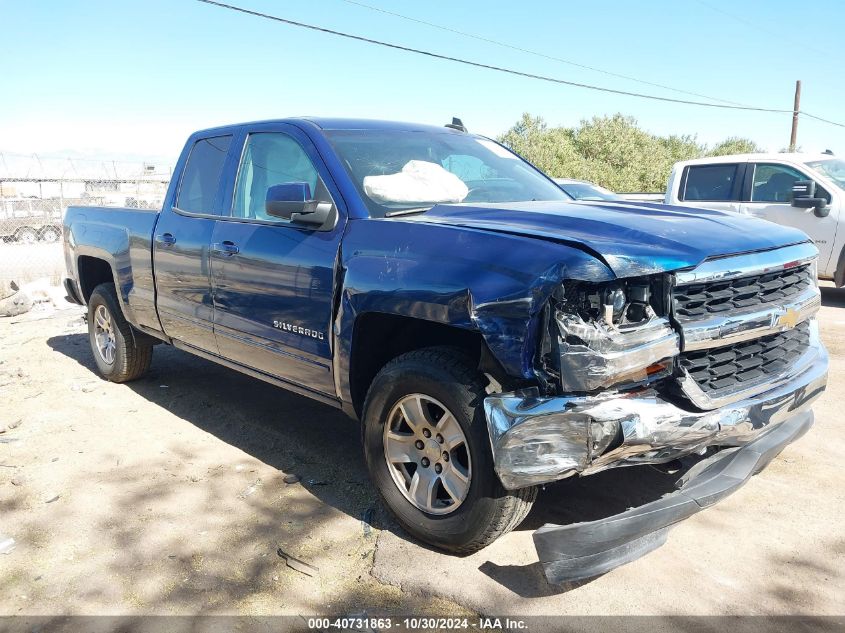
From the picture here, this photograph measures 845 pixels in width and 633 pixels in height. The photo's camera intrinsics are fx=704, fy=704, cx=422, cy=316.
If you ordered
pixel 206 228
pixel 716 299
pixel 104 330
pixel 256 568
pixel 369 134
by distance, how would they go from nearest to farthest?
pixel 716 299 → pixel 256 568 → pixel 369 134 → pixel 206 228 → pixel 104 330

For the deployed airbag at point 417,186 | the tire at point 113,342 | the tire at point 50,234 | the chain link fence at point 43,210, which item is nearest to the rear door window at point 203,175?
the deployed airbag at point 417,186

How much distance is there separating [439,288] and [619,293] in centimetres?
70

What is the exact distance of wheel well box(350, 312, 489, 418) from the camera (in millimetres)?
3174

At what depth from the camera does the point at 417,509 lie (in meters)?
3.10

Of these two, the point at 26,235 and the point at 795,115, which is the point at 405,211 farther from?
the point at 795,115

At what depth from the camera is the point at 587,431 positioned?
246cm

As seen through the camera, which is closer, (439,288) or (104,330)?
(439,288)

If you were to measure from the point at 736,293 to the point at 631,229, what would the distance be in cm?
50

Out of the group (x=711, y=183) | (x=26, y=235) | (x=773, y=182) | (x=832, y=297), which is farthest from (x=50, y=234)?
(x=832, y=297)

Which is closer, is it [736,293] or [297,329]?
[736,293]

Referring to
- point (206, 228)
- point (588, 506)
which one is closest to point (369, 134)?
point (206, 228)

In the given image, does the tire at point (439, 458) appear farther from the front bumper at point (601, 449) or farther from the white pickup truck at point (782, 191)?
the white pickup truck at point (782, 191)

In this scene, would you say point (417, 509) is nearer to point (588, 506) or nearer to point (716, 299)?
point (588, 506)

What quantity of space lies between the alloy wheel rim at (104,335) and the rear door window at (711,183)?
7.37 m
